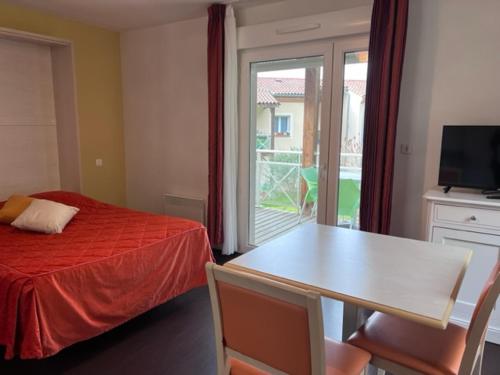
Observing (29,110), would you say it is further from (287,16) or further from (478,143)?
(478,143)

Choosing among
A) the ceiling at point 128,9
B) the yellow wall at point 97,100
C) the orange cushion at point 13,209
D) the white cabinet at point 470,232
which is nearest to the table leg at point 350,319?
the white cabinet at point 470,232

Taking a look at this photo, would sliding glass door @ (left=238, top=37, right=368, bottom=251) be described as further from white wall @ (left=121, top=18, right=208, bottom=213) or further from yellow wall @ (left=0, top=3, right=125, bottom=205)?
yellow wall @ (left=0, top=3, right=125, bottom=205)

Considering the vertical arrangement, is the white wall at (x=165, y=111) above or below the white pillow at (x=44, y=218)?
above

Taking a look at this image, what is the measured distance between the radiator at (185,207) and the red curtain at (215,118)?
218mm

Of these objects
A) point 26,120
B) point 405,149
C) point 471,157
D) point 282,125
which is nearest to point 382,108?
point 405,149

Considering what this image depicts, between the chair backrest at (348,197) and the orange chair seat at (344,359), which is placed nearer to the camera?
the orange chair seat at (344,359)

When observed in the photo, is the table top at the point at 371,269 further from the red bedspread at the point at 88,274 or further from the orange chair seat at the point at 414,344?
the red bedspread at the point at 88,274

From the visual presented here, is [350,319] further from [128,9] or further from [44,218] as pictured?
[128,9]

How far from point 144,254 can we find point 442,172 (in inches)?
87.2

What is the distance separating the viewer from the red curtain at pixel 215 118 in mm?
3752

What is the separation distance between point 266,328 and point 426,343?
78cm

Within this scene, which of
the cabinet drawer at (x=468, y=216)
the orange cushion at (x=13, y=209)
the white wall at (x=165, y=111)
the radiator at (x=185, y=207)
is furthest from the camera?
the radiator at (x=185, y=207)

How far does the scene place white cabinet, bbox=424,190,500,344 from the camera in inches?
91.9

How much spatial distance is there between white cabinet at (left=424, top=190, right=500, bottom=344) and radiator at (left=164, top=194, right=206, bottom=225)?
250 cm
